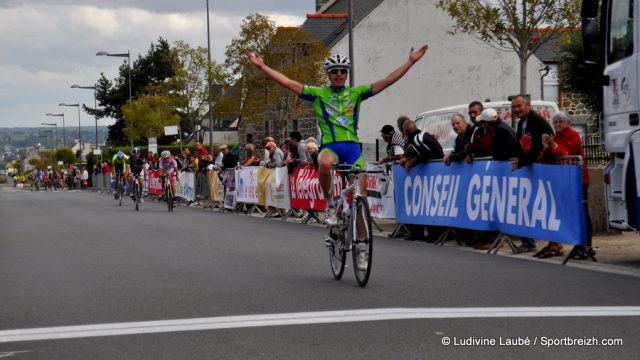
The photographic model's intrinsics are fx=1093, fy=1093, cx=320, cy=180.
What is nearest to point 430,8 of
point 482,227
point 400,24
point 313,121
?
point 400,24

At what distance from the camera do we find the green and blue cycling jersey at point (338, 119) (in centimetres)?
1005

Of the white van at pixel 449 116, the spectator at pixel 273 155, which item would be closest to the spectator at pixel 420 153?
the white van at pixel 449 116

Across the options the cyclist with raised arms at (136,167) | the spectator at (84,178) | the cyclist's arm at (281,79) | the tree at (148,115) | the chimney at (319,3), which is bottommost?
the spectator at (84,178)

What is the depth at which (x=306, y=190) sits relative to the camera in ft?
74.8

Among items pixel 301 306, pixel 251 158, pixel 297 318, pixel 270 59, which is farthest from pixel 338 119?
pixel 270 59

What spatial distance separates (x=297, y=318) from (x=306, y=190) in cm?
1531

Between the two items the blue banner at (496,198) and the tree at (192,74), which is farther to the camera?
the tree at (192,74)

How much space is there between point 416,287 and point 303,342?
9.85 feet

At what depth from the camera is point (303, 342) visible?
6.54 meters

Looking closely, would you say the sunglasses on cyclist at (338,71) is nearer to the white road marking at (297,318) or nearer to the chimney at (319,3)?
the white road marking at (297,318)

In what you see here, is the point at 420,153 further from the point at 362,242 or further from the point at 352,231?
the point at 362,242

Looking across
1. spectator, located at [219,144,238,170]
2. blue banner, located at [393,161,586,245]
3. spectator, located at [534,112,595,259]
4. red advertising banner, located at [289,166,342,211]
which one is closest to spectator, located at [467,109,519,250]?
blue banner, located at [393,161,586,245]

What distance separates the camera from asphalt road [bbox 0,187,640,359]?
6.38 metres

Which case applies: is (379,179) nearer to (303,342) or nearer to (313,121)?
(303,342)
